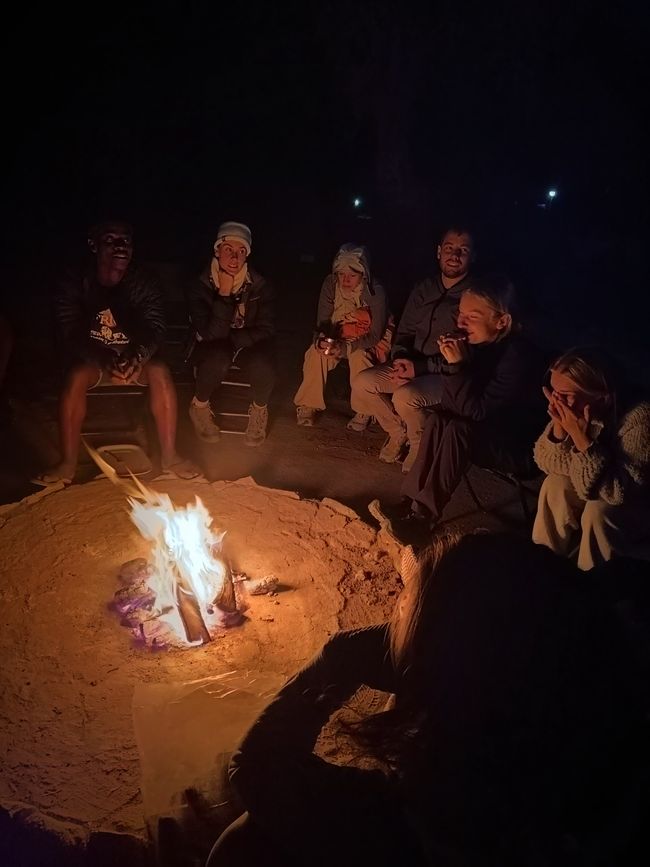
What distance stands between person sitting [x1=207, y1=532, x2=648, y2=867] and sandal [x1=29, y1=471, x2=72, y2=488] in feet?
11.3

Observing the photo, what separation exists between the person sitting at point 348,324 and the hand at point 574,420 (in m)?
2.36

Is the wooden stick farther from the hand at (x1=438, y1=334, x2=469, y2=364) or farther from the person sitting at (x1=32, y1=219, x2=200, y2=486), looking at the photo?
the hand at (x1=438, y1=334, x2=469, y2=364)

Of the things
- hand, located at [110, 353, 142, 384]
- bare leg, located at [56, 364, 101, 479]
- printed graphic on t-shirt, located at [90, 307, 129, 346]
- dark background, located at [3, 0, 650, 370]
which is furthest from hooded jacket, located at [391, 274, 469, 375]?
dark background, located at [3, 0, 650, 370]

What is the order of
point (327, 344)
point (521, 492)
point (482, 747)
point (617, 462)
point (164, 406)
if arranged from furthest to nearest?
point (327, 344), point (164, 406), point (521, 492), point (617, 462), point (482, 747)

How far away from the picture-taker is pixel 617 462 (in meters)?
3.30

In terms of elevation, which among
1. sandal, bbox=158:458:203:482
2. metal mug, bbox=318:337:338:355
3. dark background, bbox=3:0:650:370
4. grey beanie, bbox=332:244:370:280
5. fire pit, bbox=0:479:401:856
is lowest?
fire pit, bbox=0:479:401:856

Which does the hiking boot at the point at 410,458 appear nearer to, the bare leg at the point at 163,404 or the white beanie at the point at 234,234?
the bare leg at the point at 163,404

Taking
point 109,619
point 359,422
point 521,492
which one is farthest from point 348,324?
point 109,619

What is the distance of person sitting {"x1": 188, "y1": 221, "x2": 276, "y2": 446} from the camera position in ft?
17.8

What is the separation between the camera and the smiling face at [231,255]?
5.29 metres

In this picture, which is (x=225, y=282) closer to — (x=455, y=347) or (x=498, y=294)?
(x=455, y=347)

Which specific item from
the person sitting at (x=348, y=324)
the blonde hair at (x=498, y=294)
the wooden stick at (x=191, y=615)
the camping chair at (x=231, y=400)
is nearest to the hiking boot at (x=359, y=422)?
the person sitting at (x=348, y=324)

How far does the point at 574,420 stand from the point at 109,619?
272 cm

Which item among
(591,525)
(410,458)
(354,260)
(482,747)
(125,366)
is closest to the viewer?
(482,747)
